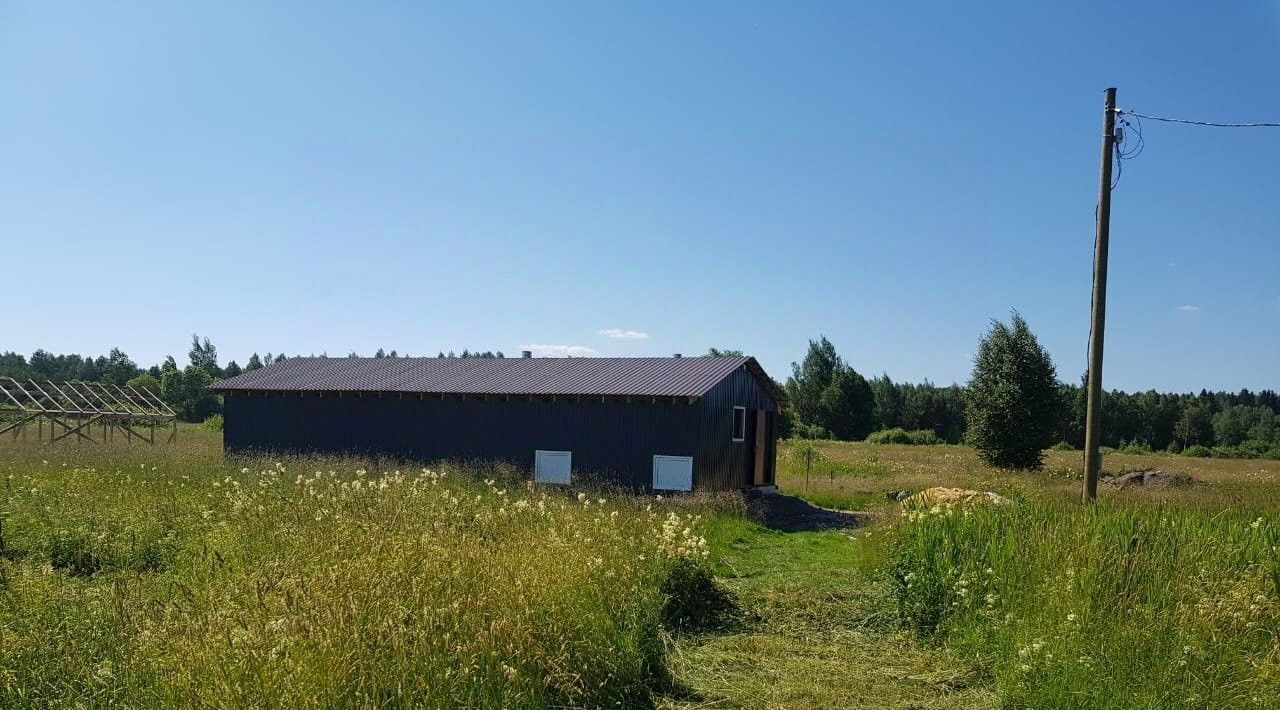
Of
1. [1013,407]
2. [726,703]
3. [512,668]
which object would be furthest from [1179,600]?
[1013,407]

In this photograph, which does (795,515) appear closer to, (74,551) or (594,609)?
(594,609)

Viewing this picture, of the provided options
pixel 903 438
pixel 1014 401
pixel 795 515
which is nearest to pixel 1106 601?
pixel 795 515

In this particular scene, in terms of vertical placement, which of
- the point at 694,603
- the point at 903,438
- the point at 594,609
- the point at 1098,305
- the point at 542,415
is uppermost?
the point at 1098,305

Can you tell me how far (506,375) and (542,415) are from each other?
2.02 m

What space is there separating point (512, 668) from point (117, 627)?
216 centimetres

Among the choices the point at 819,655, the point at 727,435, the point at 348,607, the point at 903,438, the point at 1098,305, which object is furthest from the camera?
the point at 903,438

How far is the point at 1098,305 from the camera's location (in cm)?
1219

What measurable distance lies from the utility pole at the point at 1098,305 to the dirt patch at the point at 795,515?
451 centimetres

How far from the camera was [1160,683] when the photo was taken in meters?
5.25

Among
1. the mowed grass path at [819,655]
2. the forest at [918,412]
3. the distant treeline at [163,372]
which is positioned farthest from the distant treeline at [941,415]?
the mowed grass path at [819,655]

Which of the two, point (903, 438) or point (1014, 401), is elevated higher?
point (1014, 401)

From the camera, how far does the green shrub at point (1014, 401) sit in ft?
94.7

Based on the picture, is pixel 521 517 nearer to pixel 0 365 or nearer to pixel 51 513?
pixel 51 513

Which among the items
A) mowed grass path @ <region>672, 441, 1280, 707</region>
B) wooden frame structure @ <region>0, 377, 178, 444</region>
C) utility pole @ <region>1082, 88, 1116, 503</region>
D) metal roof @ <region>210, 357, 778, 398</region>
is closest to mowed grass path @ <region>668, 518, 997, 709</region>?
mowed grass path @ <region>672, 441, 1280, 707</region>
